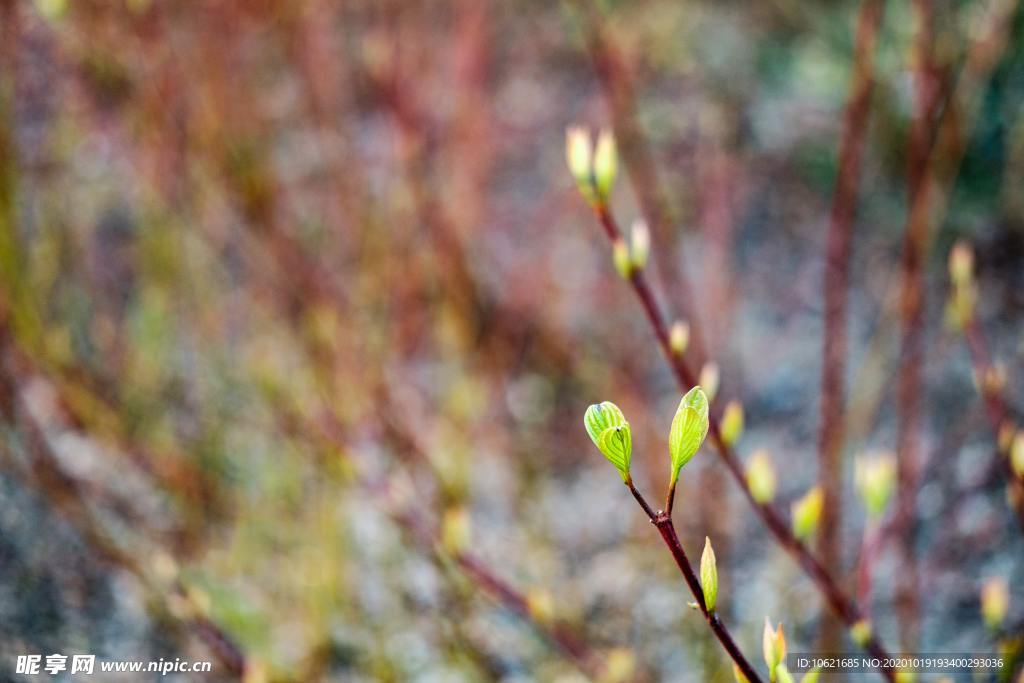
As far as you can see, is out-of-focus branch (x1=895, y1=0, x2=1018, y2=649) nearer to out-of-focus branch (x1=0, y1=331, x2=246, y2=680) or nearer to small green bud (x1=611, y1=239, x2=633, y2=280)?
small green bud (x1=611, y1=239, x2=633, y2=280)

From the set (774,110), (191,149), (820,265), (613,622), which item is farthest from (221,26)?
(774,110)

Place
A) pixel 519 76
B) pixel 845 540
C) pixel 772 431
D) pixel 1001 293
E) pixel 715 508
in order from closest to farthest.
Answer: pixel 715 508, pixel 845 540, pixel 772 431, pixel 1001 293, pixel 519 76

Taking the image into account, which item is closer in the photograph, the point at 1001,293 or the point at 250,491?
the point at 250,491

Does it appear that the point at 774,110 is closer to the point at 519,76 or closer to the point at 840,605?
the point at 519,76

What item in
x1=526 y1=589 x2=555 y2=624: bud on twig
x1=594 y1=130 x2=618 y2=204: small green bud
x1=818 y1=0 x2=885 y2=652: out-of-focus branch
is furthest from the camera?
x1=818 y1=0 x2=885 y2=652: out-of-focus branch

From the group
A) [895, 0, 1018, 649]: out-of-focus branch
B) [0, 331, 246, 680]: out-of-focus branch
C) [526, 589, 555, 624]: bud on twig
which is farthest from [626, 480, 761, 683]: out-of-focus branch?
[0, 331, 246, 680]: out-of-focus branch

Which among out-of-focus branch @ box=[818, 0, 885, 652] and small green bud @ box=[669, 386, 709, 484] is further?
out-of-focus branch @ box=[818, 0, 885, 652]

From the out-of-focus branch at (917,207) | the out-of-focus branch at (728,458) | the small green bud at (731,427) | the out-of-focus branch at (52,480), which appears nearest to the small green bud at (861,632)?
the out-of-focus branch at (728,458)
